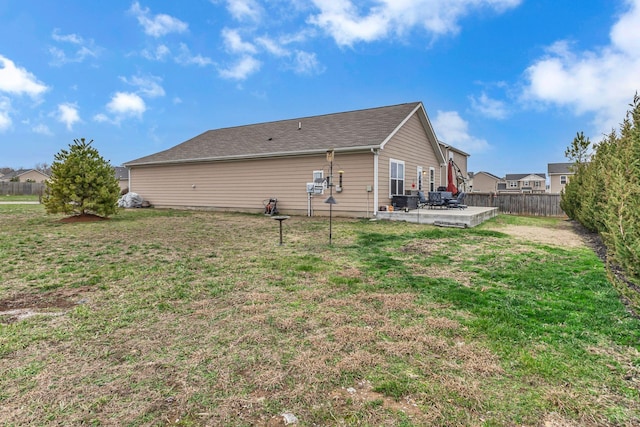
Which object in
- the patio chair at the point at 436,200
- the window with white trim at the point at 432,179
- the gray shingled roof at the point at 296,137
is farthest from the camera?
the window with white trim at the point at 432,179

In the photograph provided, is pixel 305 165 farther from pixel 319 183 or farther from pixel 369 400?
pixel 369 400

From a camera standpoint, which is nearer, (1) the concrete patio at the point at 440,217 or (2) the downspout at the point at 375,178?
(1) the concrete patio at the point at 440,217

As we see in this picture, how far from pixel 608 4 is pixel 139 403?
14965mm

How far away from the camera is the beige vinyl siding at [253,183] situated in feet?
41.8

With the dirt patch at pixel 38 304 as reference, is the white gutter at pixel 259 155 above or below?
above

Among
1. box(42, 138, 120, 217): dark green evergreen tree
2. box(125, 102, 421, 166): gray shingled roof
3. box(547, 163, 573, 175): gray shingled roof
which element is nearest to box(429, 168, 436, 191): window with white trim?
box(125, 102, 421, 166): gray shingled roof

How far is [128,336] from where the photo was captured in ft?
9.34

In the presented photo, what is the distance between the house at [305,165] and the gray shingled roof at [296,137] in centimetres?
5

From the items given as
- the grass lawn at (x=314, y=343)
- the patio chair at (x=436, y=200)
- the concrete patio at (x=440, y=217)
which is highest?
the patio chair at (x=436, y=200)

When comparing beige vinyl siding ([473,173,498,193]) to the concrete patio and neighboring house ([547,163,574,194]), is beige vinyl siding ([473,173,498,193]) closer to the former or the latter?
neighboring house ([547,163,574,194])

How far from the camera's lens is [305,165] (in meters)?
13.7

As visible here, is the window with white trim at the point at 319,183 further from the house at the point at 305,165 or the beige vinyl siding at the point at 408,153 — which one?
the beige vinyl siding at the point at 408,153

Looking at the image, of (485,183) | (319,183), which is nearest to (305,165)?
(319,183)

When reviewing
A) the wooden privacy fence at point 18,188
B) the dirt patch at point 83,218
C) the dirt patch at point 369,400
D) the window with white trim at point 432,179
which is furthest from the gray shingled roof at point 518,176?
the wooden privacy fence at point 18,188
